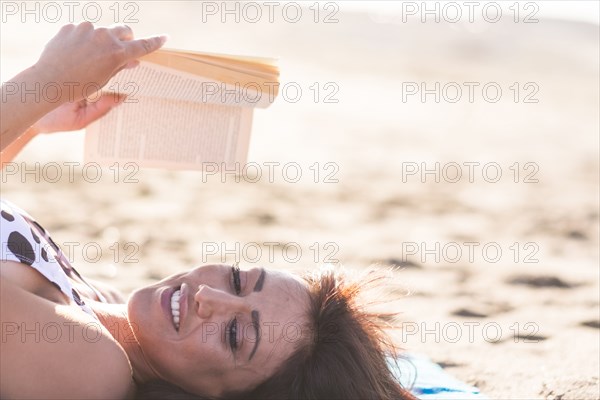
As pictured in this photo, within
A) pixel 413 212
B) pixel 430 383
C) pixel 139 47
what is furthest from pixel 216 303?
pixel 413 212

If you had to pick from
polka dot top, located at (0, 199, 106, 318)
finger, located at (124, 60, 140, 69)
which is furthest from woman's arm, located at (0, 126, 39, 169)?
finger, located at (124, 60, 140, 69)

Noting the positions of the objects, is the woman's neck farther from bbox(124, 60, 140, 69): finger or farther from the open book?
bbox(124, 60, 140, 69): finger

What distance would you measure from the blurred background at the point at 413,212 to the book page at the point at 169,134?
3.93 ft

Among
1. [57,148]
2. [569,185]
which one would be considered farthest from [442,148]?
[57,148]

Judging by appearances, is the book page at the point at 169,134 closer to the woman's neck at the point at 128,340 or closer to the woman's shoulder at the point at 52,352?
the woman's neck at the point at 128,340

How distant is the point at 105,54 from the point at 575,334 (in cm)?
266

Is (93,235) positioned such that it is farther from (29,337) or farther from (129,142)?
(29,337)

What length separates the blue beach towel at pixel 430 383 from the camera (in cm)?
300

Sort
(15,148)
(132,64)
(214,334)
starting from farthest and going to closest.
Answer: (15,148) < (132,64) < (214,334)

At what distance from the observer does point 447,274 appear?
16.0ft

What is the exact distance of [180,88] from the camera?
111 inches

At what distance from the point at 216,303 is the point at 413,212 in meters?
4.36

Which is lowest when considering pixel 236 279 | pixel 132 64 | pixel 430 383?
pixel 430 383

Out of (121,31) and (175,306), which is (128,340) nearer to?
(175,306)
